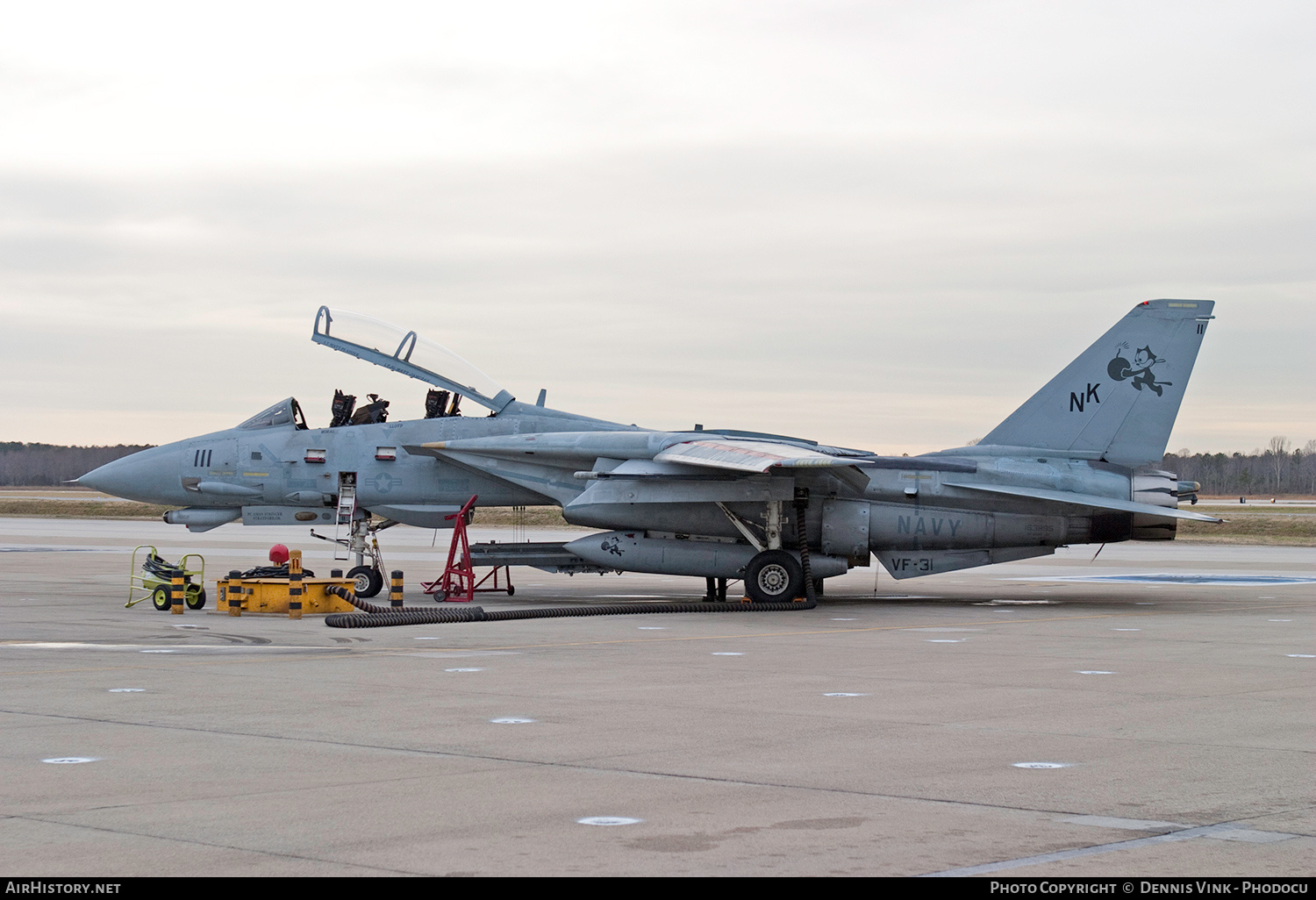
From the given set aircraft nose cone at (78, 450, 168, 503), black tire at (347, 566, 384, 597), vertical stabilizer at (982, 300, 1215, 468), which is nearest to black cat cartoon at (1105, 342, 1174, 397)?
vertical stabilizer at (982, 300, 1215, 468)

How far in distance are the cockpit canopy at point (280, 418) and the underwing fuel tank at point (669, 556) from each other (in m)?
5.29

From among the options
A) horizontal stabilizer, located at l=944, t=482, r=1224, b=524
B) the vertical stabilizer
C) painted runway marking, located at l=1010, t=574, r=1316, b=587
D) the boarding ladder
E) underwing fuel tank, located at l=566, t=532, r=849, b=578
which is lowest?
painted runway marking, located at l=1010, t=574, r=1316, b=587

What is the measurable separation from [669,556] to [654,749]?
41.0 ft

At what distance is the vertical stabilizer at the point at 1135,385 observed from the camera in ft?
67.0

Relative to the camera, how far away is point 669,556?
20062 millimetres

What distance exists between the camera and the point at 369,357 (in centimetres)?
2109

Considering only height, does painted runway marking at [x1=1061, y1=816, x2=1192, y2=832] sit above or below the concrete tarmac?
above

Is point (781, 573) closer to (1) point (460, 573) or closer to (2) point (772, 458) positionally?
(2) point (772, 458)

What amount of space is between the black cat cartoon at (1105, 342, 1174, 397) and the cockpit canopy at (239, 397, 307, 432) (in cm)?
1321

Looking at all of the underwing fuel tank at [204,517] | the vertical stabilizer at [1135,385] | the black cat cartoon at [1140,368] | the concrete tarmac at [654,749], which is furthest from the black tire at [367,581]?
the black cat cartoon at [1140,368]

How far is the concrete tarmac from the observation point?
205 inches

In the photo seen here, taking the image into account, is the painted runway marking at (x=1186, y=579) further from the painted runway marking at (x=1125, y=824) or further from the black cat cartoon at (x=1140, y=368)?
the painted runway marking at (x=1125, y=824)

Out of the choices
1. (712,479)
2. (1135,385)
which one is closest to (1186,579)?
(1135,385)

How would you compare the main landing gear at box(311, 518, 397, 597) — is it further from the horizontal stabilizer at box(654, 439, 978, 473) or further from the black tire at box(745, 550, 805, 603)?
the black tire at box(745, 550, 805, 603)
